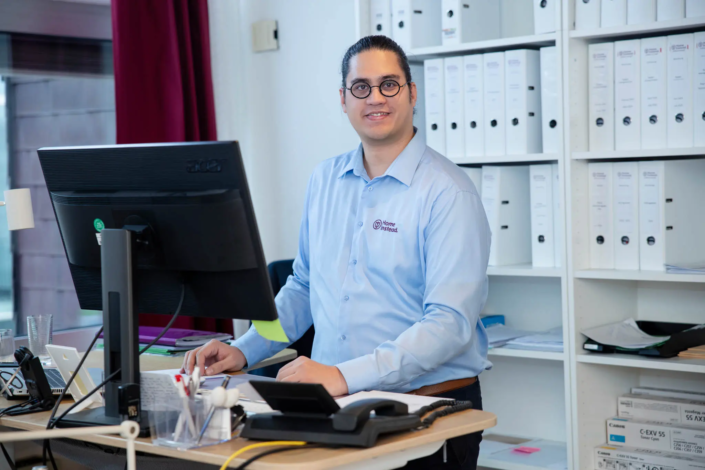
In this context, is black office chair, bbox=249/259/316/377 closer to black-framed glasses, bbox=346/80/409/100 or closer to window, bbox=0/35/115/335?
black-framed glasses, bbox=346/80/409/100

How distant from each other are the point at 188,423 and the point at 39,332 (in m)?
1.23

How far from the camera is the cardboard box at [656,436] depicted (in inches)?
102

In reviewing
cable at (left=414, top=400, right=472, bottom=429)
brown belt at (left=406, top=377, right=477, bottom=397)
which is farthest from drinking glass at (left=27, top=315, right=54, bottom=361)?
cable at (left=414, top=400, right=472, bottom=429)

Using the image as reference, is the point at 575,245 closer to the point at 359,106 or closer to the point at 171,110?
the point at 359,106

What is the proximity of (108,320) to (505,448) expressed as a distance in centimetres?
194

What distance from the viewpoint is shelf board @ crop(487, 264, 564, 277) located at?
Answer: 274 cm

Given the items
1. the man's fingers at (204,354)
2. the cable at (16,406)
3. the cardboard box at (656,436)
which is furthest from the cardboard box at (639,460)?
the cable at (16,406)

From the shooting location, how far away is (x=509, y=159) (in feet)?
9.18

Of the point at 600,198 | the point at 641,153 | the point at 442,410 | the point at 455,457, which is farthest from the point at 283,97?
the point at 442,410

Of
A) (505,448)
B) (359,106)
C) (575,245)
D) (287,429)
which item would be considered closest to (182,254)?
(287,429)

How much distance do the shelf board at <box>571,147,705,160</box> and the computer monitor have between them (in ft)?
4.99

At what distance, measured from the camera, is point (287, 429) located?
1.27 metres

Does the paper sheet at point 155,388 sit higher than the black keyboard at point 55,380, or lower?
higher

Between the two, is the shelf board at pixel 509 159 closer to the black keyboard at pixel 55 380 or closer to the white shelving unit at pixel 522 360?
the white shelving unit at pixel 522 360
